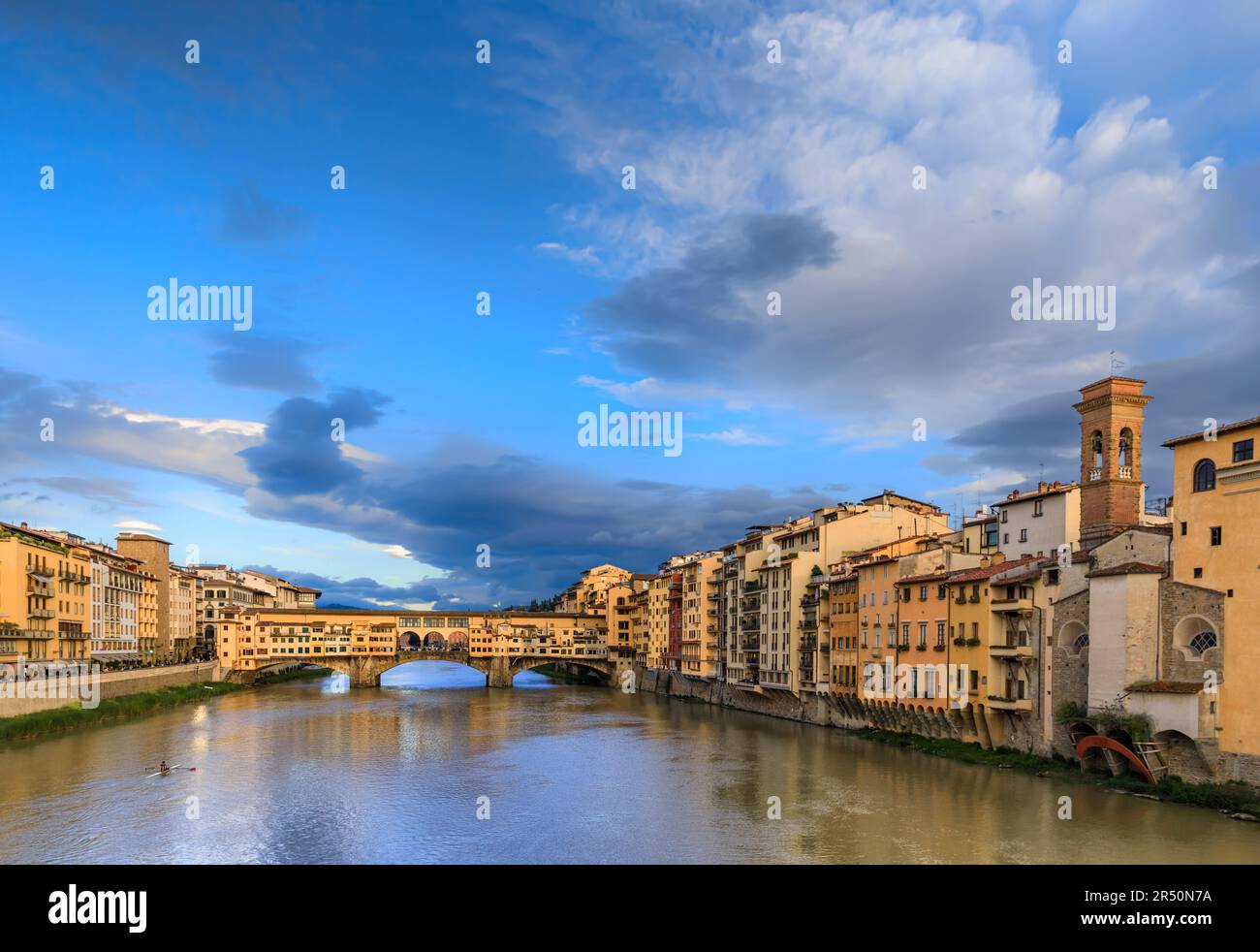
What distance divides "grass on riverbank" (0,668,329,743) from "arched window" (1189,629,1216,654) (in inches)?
2281

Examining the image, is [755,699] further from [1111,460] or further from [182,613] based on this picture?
[182,613]

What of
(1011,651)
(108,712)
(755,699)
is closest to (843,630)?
(755,699)

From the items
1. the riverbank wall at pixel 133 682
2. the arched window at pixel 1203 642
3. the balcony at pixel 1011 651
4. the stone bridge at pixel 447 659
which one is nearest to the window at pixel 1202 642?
the arched window at pixel 1203 642

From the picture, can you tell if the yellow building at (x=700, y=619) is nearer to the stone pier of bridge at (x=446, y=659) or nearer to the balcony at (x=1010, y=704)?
the stone pier of bridge at (x=446, y=659)

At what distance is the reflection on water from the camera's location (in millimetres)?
29719

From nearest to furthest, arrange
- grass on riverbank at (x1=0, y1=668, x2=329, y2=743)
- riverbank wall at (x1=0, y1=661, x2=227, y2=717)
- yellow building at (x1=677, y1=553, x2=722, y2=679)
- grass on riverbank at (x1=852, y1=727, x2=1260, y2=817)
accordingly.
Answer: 1. grass on riverbank at (x1=852, y1=727, x2=1260, y2=817)
2. grass on riverbank at (x1=0, y1=668, x2=329, y2=743)
3. riverbank wall at (x1=0, y1=661, x2=227, y2=717)
4. yellow building at (x1=677, y1=553, x2=722, y2=679)

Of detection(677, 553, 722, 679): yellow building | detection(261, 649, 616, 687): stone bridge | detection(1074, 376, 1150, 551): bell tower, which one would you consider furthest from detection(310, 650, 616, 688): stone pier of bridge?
detection(1074, 376, 1150, 551): bell tower

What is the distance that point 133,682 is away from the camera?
239 feet

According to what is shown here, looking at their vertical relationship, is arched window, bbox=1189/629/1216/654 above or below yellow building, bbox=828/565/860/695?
above

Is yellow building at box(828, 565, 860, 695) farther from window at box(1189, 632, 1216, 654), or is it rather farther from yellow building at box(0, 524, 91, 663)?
yellow building at box(0, 524, 91, 663)

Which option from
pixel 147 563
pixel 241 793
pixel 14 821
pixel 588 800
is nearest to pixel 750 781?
pixel 588 800

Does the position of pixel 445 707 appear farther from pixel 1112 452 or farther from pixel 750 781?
pixel 1112 452

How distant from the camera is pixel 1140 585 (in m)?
36.2

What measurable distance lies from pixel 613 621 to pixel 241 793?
259 ft
